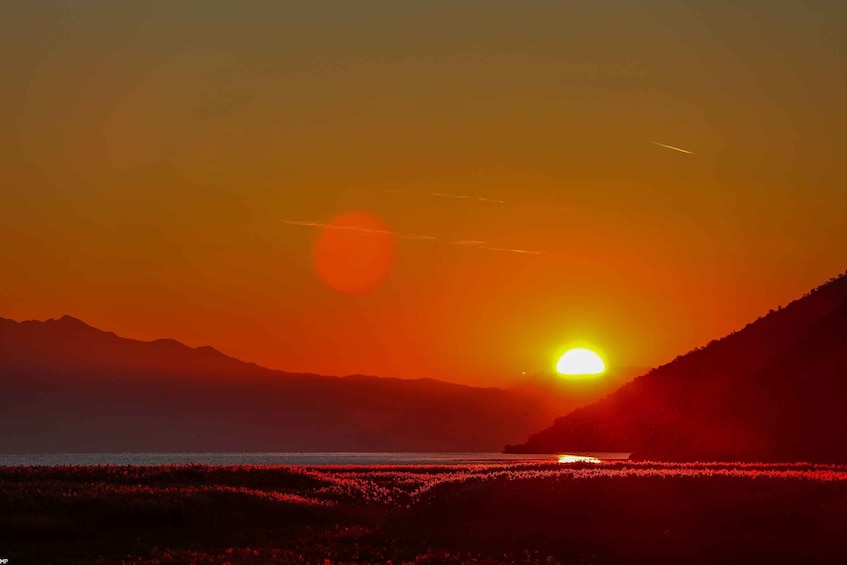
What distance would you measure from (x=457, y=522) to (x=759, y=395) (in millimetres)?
71851

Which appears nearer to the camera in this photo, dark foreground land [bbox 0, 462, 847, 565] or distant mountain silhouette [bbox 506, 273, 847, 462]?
dark foreground land [bbox 0, 462, 847, 565]

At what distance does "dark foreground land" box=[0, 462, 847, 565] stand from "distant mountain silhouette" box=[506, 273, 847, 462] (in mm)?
48713

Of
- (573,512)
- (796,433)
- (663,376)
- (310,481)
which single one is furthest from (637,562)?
(663,376)

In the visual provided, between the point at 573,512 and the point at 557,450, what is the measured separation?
14534 cm

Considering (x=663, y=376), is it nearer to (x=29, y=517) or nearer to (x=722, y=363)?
(x=722, y=363)

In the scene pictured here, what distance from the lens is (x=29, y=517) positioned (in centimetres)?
4162

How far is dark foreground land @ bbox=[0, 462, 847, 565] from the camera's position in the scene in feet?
121

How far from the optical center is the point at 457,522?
149 ft

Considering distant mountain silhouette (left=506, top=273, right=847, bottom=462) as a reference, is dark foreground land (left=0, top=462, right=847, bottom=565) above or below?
below

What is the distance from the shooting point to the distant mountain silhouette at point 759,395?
97.5 m

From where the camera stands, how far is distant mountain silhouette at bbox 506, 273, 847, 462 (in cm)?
9750

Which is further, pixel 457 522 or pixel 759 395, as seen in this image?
pixel 759 395

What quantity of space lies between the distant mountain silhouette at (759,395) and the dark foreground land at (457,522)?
48.7 metres

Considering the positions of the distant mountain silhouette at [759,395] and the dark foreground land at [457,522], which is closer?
the dark foreground land at [457,522]
